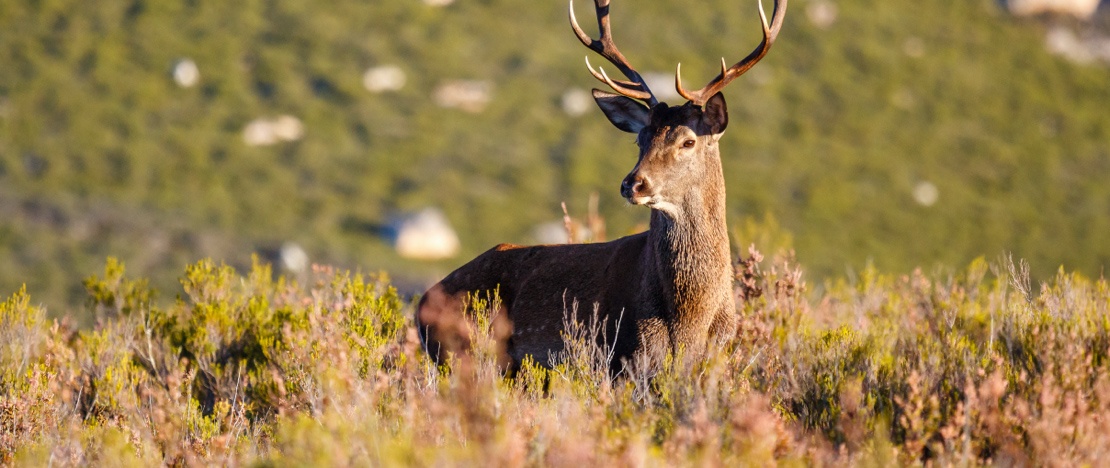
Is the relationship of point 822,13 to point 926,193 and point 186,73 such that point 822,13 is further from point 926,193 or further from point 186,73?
point 186,73

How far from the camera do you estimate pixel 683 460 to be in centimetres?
486

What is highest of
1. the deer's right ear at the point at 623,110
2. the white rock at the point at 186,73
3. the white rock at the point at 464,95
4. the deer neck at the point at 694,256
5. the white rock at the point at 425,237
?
the white rock at the point at 186,73

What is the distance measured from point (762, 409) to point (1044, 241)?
45.7m

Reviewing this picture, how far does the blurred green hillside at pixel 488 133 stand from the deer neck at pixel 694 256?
32.5m

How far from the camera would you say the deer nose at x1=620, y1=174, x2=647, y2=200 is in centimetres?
678

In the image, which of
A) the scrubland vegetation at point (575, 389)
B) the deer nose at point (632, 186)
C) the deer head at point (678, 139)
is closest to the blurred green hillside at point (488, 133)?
the scrubland vegetation at point (575, 389)

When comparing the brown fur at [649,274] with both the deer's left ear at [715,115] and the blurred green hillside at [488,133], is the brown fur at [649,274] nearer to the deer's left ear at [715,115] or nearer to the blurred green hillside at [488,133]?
the deer's left ear at [715,115]

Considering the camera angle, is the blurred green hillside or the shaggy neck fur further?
the blurred green hillside

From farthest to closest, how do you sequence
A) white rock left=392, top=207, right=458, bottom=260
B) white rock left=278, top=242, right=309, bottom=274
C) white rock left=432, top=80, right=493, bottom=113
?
white rock left=432, top=80, right=493, bottom=113
white rock left=392, top=207, right=458, bottom=260
white rock left=278, top=242, right=309, bottom=274

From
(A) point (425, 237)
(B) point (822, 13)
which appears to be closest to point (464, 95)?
(A) point (425, 237)

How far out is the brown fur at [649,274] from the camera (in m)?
6.94

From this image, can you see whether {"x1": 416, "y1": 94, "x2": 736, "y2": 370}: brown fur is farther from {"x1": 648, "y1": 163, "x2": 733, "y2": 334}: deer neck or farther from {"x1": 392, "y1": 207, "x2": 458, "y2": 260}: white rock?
{"x1": 392, "y1": 207, "x2": 458, "y2": 260}: white rock

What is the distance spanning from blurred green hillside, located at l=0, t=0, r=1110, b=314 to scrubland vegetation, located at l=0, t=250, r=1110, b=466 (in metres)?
29.5

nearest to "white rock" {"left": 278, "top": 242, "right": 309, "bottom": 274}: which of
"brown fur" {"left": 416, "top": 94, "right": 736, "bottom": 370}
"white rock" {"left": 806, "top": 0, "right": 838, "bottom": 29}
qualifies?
"brown fur" {"left": 416, "top": 94, "right": 736, "bottom": 370}
